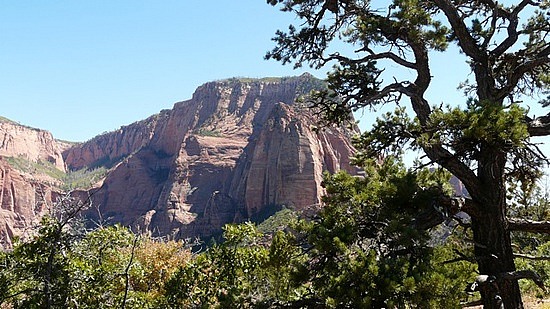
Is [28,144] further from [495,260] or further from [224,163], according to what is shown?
[495,260]

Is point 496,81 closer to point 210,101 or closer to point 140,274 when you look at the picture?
point 140,274

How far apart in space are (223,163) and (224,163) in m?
0.27

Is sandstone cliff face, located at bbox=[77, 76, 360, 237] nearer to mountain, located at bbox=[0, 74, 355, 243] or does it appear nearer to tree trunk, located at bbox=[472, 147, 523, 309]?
mountain, located at bbox=[0, 74, 355, 243]

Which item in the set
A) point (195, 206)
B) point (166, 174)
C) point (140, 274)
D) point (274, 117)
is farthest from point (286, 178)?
point (140, 274)

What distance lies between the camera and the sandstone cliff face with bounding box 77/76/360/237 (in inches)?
3996

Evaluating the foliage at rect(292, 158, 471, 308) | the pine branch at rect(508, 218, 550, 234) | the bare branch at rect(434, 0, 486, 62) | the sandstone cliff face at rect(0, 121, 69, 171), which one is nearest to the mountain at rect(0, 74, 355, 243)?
the sandstone cliff face at rect(0, 121, 69, 171)

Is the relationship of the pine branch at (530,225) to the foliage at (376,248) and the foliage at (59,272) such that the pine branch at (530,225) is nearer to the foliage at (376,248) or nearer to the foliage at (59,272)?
the foliage at (376,248)

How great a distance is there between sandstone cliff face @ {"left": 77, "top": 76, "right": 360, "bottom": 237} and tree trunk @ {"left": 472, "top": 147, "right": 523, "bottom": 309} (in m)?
71.8

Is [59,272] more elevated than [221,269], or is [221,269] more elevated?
[59,272]

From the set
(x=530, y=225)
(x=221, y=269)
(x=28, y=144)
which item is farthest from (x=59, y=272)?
(x=28, y=144)

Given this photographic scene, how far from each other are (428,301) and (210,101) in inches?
5992

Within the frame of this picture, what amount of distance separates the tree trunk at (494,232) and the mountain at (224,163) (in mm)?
71157

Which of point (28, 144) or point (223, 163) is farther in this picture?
point (28, 144)

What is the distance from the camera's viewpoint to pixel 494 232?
651 centimetres
